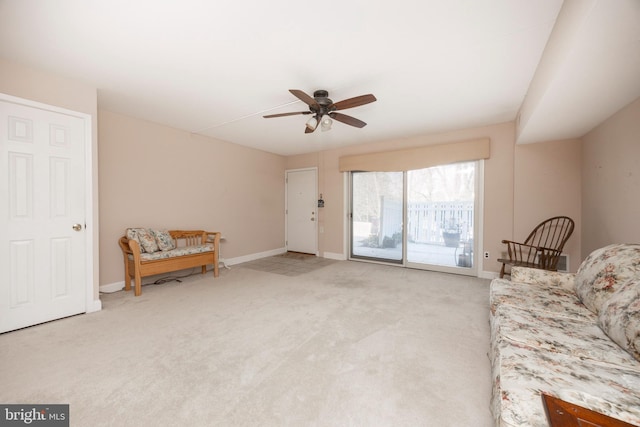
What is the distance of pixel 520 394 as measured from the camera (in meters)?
0.98

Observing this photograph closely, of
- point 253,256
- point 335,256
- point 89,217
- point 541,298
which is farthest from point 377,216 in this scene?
point 89,217

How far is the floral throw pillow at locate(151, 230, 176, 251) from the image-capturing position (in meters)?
3.55

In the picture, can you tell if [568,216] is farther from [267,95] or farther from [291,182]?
[291,182]

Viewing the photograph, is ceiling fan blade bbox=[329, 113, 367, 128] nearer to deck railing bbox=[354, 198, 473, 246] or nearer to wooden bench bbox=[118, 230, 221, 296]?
deck railing bbox=[354, 198, 473, 246]

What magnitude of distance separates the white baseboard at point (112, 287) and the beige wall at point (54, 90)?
26.0 inches

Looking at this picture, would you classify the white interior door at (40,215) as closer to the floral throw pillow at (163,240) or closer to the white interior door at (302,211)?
the floral throw pillow at (163,240)

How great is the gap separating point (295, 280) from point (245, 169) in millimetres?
2656

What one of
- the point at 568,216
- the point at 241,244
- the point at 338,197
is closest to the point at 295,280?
the point at 241,244

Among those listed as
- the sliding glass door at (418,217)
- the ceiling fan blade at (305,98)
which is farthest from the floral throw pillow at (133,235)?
the sliding glass door at (418,217)

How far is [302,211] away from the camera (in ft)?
19.3

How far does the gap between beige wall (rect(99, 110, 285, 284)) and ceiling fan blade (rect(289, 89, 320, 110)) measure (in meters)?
2.69

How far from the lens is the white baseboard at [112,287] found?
127 inches

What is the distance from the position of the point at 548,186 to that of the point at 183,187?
550 centimetres

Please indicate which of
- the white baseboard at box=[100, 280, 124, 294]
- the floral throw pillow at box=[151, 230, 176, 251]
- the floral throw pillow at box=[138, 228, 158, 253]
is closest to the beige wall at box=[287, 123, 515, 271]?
the floral throw pillow at box=[151, 230, 176, 251]
